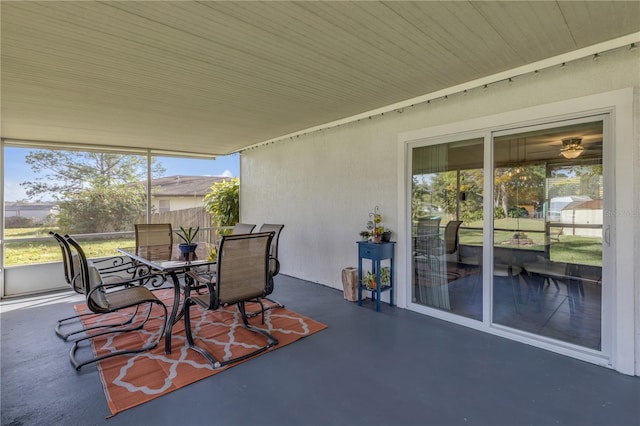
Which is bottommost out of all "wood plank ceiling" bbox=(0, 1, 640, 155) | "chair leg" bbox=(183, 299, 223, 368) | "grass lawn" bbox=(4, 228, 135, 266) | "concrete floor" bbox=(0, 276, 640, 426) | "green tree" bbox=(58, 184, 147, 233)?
"concrete floor" bbox=(0, 276, 640, 426)

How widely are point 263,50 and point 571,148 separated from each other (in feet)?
9.04

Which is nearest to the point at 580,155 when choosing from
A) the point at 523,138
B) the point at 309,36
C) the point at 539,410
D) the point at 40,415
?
the point at 523,138

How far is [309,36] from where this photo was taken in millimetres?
2236

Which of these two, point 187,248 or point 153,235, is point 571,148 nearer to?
point 187,248

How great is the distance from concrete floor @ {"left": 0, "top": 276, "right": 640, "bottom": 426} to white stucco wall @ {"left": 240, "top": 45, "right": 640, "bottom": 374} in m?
0.70

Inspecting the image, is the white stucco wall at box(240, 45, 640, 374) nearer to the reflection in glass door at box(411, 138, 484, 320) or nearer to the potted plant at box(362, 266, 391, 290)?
the potted plant at box(362, 266, 391, 290)

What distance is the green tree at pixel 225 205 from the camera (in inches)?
286

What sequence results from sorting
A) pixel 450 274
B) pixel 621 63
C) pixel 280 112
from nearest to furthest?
pixel 621 63 < pixel 450 274 < pixel 280 112

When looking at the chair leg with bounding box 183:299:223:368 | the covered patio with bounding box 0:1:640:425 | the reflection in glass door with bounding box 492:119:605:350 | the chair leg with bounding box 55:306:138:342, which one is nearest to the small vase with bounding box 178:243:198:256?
the chair leg with bounding box 183:299:223:368

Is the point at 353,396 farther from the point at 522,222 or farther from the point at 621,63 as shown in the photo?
the point at 621,63

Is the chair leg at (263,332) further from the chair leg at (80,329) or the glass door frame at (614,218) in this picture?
the glass door frame at (614,218)

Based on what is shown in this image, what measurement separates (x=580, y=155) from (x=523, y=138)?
1.57ft

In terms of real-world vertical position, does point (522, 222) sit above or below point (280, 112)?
below

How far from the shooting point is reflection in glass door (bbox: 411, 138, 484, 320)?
3.33 meters
